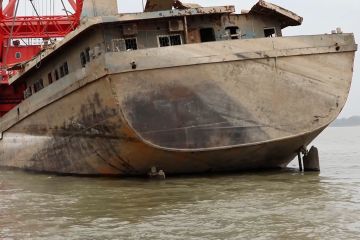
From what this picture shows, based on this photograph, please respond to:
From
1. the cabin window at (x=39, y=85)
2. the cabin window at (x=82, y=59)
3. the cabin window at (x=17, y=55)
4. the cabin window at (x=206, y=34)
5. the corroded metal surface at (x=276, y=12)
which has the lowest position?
A: the cabin window at (x=39, y=85)

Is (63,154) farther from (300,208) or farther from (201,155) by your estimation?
(300,208)

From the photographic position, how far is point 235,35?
12859 millimetres

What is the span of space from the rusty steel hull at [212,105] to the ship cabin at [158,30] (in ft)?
1.82

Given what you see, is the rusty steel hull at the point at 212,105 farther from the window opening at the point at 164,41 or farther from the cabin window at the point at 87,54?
the window opening at the point at 164,41

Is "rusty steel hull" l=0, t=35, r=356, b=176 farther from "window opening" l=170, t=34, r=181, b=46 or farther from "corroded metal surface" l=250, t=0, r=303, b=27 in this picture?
"corroded metal surface" l=250, t=0, r=303, b=27

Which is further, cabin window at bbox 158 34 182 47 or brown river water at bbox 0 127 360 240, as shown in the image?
cabin window at bbox 158 34 182 47

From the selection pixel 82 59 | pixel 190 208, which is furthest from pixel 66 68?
pixel 190 208

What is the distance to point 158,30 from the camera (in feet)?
42.1

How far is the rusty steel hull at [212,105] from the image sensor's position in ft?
38.0

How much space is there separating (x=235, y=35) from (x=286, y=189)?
442 cm

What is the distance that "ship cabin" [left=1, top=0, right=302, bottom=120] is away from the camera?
40.5 feet

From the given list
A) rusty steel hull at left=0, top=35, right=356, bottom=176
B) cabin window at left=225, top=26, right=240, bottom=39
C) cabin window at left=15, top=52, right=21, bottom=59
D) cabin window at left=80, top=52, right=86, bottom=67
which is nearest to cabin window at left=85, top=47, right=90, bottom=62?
cabin window at left=80, top=52, right=86, bottom=67

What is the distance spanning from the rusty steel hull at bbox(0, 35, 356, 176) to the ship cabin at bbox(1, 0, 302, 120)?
1.82 ft

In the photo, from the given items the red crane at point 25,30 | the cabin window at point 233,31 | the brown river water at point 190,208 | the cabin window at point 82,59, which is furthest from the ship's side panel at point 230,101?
the red crane at point 25,30
